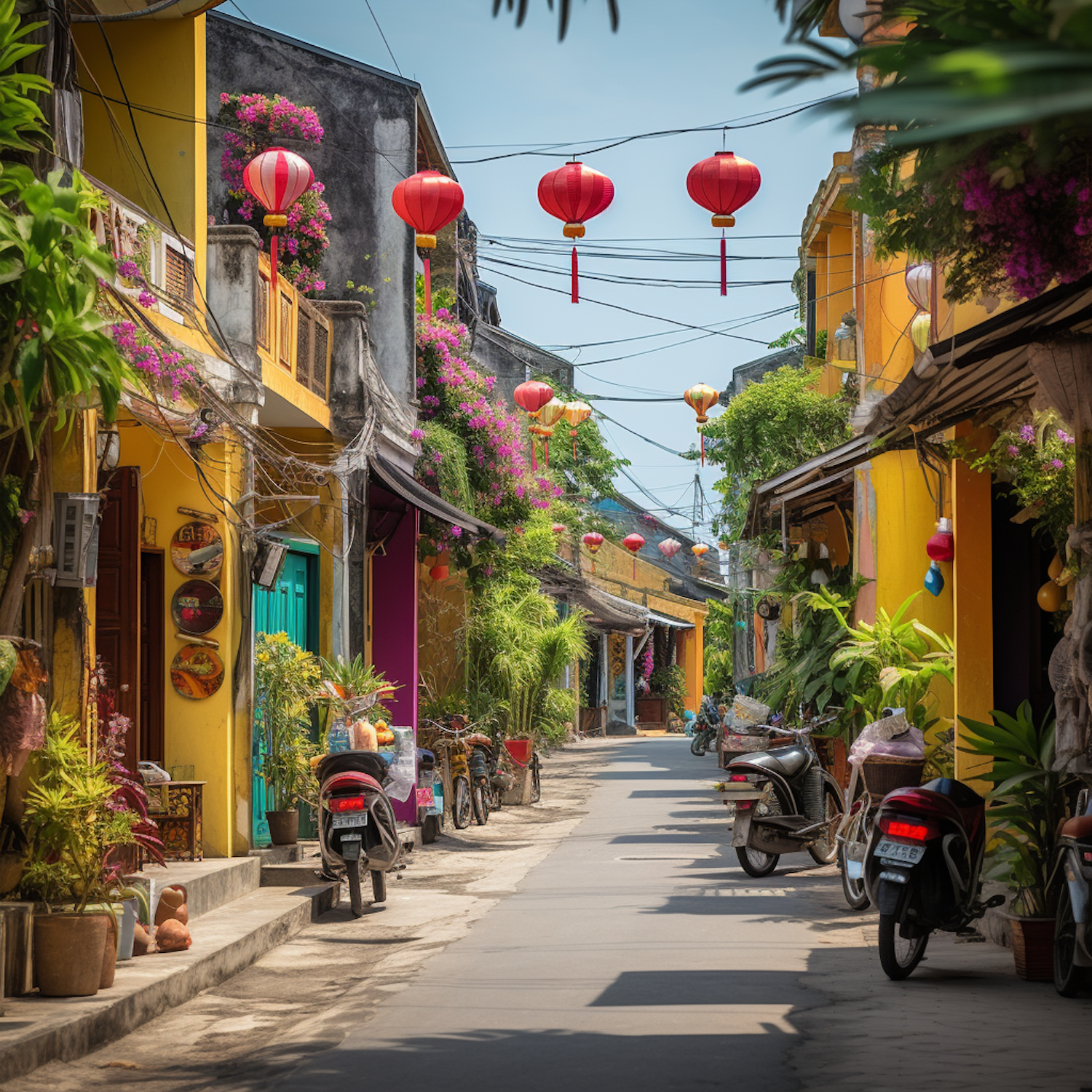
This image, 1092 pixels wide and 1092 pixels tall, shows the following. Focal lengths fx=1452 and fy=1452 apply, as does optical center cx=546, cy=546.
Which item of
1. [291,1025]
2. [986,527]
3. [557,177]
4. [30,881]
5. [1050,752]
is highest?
[557,177]

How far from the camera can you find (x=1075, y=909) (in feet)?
20.8

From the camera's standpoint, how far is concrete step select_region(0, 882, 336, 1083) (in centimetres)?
581

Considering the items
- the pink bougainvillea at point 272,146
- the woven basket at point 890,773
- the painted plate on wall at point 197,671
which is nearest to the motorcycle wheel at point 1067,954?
the woven basket at point 890,773

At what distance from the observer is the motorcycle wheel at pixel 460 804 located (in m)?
16.2

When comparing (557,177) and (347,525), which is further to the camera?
(347,525)

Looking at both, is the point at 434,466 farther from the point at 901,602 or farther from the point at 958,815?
the point at 958,815

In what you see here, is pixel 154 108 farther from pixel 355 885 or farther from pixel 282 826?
pixel 355 885

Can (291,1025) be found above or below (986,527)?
below

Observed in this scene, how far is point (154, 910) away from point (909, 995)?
409cm

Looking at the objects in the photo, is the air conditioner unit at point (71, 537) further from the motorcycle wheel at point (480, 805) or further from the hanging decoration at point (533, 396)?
the hanging decoration at point (533, 396)

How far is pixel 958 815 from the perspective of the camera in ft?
24.7

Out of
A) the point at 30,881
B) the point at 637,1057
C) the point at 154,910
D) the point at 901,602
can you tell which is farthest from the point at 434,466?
the point at 637,1057

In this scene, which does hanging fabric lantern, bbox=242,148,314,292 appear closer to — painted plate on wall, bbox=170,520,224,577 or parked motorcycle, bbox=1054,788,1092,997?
painted plate on wall, bbox=170,520,224,577

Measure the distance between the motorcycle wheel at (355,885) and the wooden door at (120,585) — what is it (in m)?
1.68
